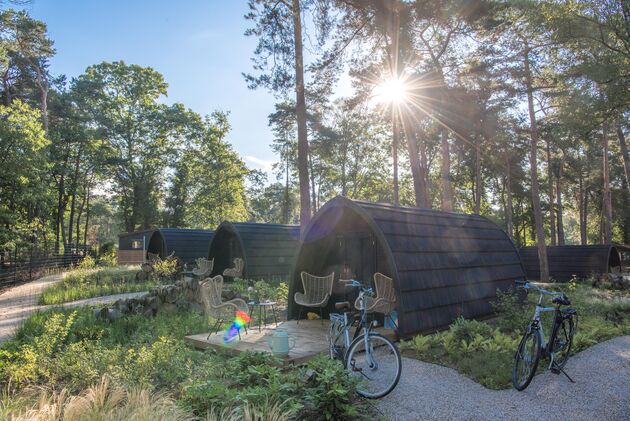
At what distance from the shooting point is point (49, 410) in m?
3.09

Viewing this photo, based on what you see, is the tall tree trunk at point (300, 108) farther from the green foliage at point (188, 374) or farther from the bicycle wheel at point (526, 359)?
the bicycle wheel at point (526, 359)

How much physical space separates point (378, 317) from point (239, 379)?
450 centimetres

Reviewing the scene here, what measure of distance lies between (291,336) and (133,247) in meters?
24.8

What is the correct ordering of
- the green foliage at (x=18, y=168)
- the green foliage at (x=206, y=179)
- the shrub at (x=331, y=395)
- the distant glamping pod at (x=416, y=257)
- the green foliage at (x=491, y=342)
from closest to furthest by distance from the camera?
the shrub at (x=331, y=395) → the green foliage at (x=491, y=342) → the distant glamping pod at (x=416, y=257) → the green foliage at (x=18, y=168) → the green foliage at (x=206, y=179)

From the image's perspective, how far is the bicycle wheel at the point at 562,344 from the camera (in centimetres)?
456

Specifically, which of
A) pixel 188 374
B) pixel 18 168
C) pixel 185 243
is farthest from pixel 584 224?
pixel 18 168

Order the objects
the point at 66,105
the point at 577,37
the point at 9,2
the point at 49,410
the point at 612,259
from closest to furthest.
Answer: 1. the point at 49,410
2. the point at 9,2
3. the point at 577,37
4. the point at 612,259
5. the point at 66,105

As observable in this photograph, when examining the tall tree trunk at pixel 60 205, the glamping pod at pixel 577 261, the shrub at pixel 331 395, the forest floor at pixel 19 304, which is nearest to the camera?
the shrub at pixel 331 395

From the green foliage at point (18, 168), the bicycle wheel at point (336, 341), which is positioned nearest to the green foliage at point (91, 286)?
the green foliage at point (18, 168)

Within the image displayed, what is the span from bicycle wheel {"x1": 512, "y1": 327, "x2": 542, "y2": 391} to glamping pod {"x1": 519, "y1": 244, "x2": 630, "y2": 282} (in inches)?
556

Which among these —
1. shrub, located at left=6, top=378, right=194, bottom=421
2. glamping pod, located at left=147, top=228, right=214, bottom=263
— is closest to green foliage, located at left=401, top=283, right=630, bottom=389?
shrub, located at left=6, top=378, right=194, bottom=421

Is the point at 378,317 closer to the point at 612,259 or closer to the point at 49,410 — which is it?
the point at 49,410

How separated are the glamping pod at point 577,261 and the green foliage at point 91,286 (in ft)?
49.6

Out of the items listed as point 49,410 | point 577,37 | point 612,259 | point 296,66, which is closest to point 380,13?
point 296,66
